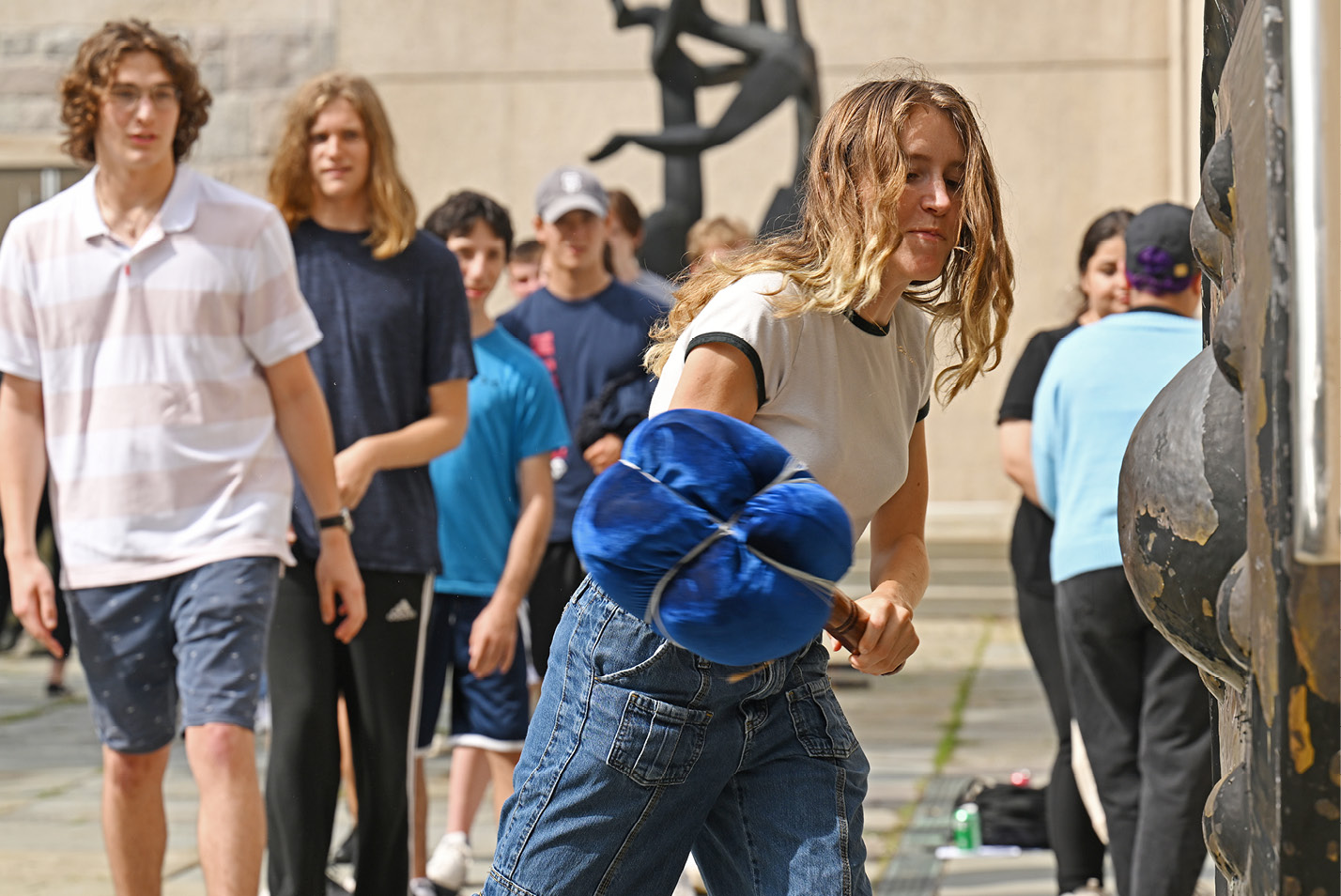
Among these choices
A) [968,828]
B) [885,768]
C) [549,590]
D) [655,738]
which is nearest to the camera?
[655,738]

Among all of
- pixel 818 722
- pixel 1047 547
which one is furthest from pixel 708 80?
pixel 818 722

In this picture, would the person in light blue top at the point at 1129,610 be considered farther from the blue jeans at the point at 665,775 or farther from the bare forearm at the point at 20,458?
the bare forearm at the point at 20,458

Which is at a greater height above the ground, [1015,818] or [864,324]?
[864,324]

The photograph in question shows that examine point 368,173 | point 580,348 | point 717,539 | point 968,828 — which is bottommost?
point 968,828

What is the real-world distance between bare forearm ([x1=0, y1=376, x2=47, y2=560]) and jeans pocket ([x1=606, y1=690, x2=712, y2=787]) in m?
1.81

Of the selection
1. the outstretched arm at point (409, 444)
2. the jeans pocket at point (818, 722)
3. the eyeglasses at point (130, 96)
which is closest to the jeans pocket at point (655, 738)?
the jeans pocket at point (818, 722)

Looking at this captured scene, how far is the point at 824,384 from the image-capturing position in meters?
1.89

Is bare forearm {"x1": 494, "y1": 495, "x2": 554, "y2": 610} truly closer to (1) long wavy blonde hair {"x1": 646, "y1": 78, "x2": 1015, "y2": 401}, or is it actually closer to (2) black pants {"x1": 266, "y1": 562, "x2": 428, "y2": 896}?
(2) black pants {"x1": 266, "y1": 562, "x2": 428, "y2": 896}

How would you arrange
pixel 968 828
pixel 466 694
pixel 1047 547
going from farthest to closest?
1. pixel 968 828
2. pixel 1047 547
3. pixel 466 694

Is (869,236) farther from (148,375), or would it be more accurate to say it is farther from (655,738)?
(148,375)

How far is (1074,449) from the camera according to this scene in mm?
3764

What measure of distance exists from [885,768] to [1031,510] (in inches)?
73.1

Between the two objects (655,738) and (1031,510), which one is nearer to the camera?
(655,738)

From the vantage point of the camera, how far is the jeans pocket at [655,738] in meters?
1.83
